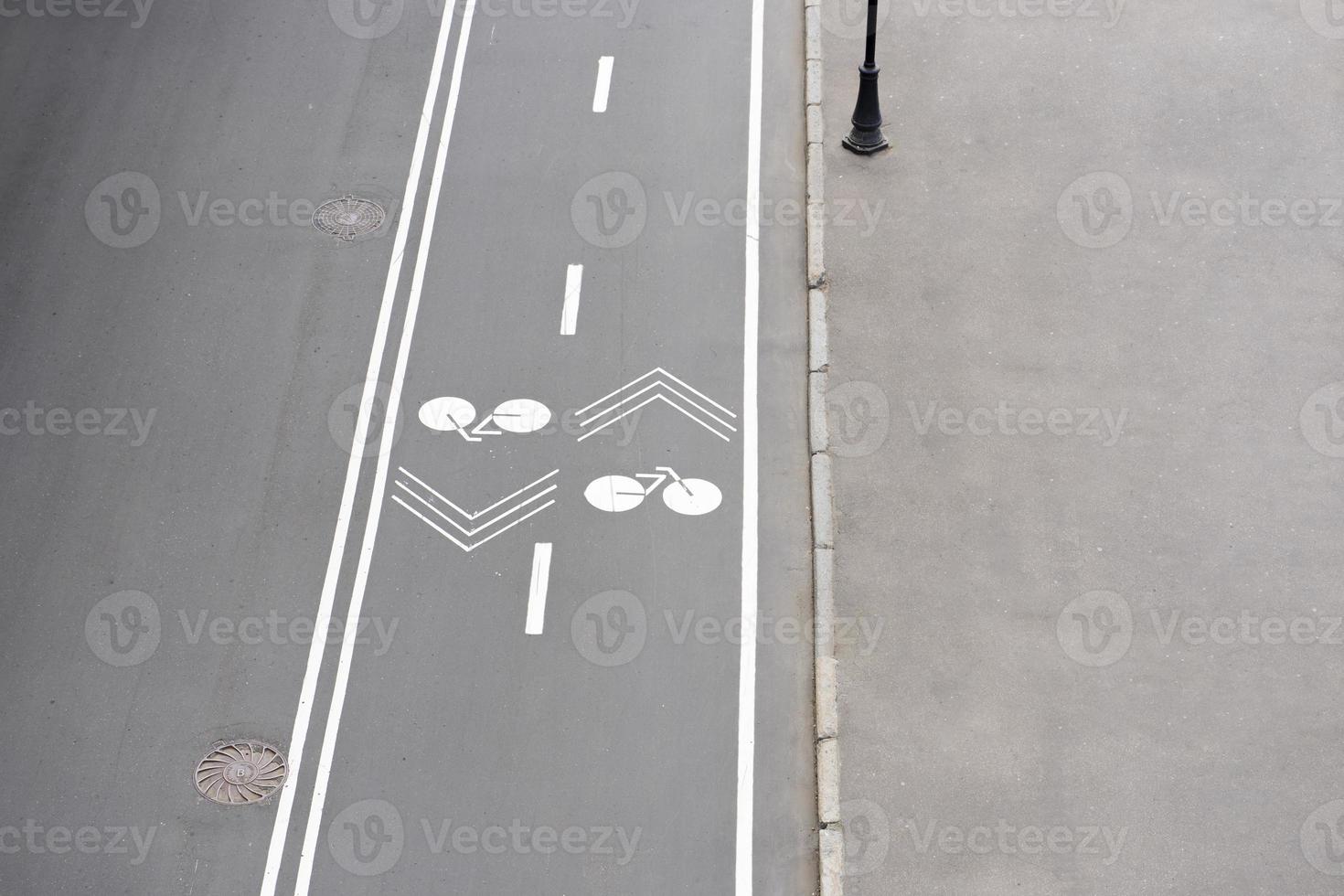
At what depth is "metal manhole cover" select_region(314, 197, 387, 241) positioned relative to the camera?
16.3 meters

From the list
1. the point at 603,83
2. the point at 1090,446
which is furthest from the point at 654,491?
the point at 603,83

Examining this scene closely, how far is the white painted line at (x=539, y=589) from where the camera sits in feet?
43.5

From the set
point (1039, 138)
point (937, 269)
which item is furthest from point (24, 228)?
point (1039, 138)

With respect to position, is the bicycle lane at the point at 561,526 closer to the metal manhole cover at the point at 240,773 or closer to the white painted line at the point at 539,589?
the white painted line at the point at 539,589

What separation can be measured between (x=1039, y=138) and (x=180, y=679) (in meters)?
11.2

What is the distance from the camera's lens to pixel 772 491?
46.4 feet

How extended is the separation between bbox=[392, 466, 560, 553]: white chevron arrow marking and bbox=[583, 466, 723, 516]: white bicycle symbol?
0.46 meters

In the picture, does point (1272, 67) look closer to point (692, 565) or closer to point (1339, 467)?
point (1339, 467)

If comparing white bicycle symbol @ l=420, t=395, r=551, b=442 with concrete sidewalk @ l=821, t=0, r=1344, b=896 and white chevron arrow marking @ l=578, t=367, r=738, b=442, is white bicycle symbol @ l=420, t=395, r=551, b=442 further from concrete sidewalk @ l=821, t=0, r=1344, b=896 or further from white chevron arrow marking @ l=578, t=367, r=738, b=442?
concrete sidewalk @ l=821, t=0, r=1344, b=896

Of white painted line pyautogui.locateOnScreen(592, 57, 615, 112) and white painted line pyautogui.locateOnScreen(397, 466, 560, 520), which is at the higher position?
white painted line pyautogui.locateOnScreen(592, 57, 615, 112)
